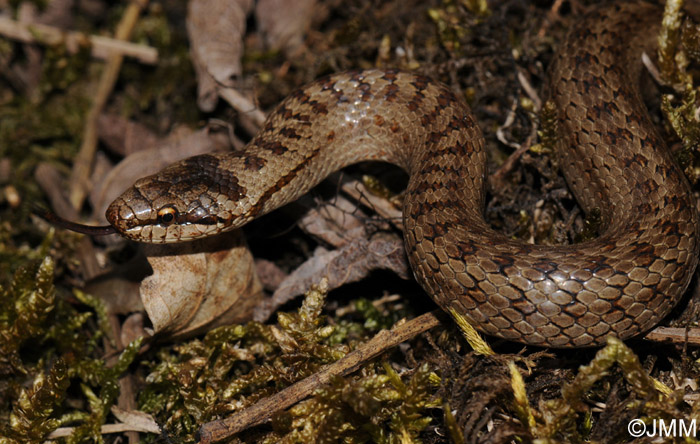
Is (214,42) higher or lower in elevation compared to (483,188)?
higher

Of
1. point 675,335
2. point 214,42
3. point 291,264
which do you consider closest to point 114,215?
point 291,264

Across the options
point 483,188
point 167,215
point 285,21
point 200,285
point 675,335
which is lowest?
point 200,285

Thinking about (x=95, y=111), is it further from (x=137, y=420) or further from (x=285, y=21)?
(x=137, y=420)

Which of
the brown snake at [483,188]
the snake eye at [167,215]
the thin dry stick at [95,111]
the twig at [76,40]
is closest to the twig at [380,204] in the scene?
the brown snake at [483,188]

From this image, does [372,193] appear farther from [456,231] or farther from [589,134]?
[589,134]

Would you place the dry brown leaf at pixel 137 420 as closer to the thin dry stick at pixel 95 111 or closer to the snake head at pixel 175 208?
the snake head at pixel 175 208

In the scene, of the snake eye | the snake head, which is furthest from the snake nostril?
the snake eye

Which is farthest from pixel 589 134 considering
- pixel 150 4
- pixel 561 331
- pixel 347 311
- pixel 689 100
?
pixel 150 4
